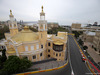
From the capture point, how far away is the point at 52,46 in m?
29.5

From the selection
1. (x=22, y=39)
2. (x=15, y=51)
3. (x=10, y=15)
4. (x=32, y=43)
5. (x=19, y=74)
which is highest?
(x=10, y=15)

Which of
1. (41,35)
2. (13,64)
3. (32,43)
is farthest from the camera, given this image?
(41,35)

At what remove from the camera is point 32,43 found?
25203 mm

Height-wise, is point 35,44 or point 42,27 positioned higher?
point 42,27

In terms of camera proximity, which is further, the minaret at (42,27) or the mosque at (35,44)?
the minaret at (42,27)

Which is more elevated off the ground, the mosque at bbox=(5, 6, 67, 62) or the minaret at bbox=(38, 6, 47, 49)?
the minaret at bbox=(38, 6, 47, 49)

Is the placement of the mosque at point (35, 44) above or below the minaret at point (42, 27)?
below

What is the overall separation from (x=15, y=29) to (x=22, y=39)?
11.5 meters

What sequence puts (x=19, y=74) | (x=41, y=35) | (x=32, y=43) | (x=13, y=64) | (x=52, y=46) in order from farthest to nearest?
(x=52, y=46) → (x=41, y=35) → (x=32, y=43) → (x=19, y=74) → (x=13, y=64)

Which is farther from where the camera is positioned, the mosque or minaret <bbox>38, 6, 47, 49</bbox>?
minaret <bbox>38, 6, 47, 49</bbox>

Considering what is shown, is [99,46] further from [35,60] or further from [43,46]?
[35,60]

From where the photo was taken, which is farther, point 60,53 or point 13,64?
point 60,53

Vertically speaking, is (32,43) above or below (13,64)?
above

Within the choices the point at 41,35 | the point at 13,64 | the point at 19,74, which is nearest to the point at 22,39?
the point at 41,35
